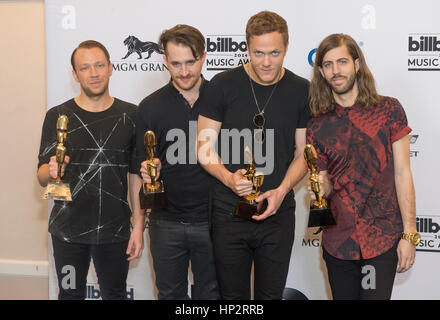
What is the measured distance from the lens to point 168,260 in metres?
2.81

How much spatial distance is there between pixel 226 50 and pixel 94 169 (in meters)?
1.14

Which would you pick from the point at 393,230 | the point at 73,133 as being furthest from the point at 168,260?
the point at 393,230

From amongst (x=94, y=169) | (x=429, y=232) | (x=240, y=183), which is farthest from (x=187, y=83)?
(x=429, y=232)

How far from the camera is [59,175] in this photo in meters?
2.72

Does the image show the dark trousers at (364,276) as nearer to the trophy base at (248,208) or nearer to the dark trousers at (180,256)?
the trophy base at (248,208)

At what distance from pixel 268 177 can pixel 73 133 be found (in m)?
1.09

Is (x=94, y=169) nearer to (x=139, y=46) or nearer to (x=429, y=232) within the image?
(x=139, y=46)

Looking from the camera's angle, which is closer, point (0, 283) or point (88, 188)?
point (88, 188)

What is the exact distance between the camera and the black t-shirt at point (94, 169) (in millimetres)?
2846

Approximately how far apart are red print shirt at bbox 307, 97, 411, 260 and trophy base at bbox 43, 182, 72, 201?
4.43ft

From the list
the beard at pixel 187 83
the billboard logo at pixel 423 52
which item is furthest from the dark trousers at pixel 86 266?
the billboard logo at pixel 423 52

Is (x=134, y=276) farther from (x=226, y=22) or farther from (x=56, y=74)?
(x=226, y=22)

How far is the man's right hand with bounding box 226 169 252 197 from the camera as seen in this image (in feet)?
8.17

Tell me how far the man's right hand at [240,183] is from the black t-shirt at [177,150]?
0.25m
